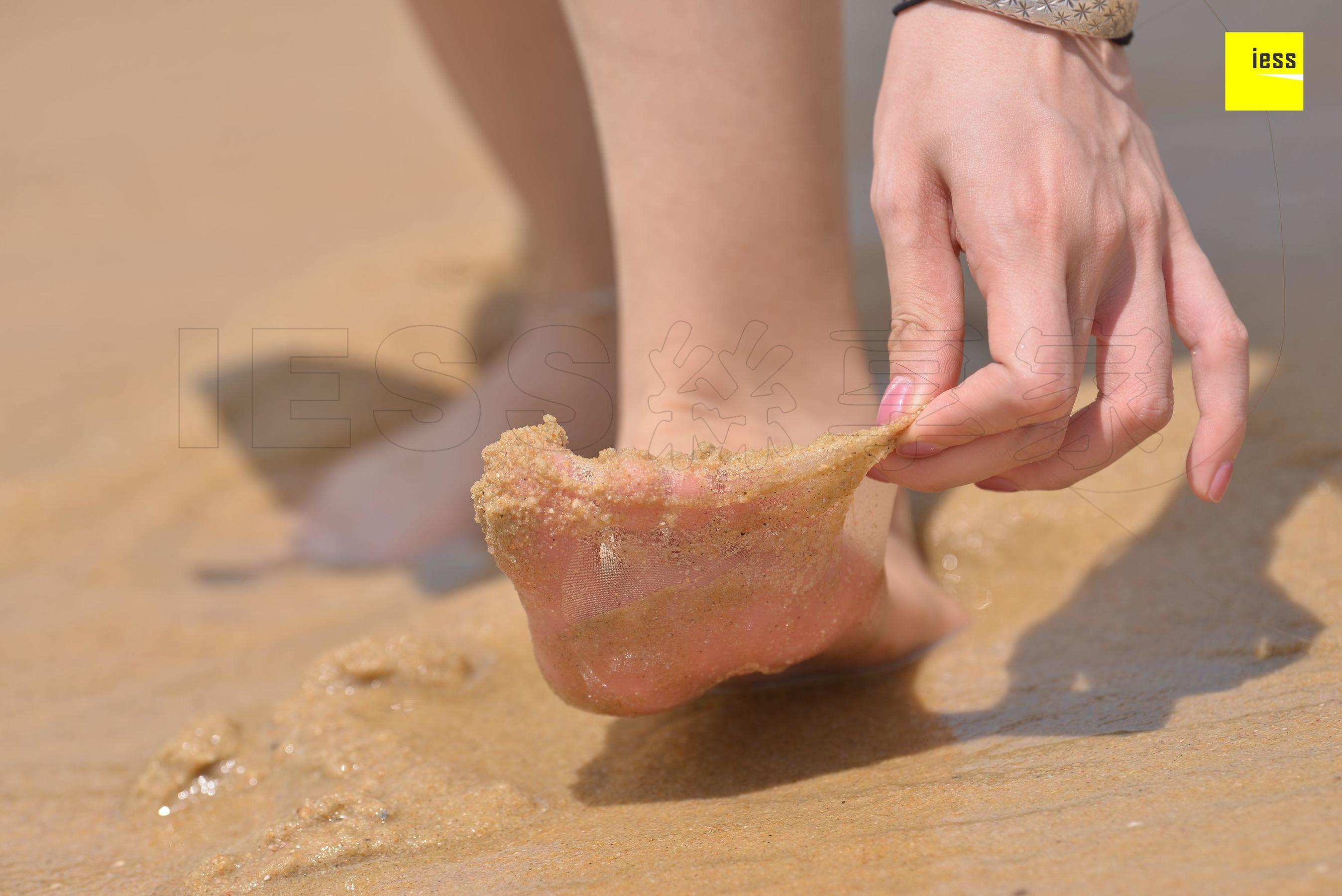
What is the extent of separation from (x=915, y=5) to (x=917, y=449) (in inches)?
16.1

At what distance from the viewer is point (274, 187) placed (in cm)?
328

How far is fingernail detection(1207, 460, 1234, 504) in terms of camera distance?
86 cm

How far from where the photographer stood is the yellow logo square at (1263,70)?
3.87 feet

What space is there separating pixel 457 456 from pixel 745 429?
79cm

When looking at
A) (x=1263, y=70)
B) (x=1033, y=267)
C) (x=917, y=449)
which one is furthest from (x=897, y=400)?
(x=1263, y=70)

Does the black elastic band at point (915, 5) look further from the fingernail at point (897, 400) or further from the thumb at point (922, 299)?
the fingernail at point (897, 400)

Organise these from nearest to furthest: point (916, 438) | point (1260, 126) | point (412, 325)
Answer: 1. point (916, 438)
2. point (1260, 126)
3. point (412, 325)

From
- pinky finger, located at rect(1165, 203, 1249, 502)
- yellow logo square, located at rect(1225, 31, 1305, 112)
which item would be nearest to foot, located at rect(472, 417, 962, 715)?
pinky finger, located at rect(1165, 203, 1249, 502)

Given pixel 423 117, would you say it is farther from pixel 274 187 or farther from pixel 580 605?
pixel 580 605

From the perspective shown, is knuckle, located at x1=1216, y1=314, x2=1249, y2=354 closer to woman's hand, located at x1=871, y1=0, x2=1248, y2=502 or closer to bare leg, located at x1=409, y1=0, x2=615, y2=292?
woman's hand, located at x1=871, y1=0, x2=1248, y2=502

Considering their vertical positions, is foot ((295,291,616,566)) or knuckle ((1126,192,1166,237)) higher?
knuckle ((1126,192,1166,237))

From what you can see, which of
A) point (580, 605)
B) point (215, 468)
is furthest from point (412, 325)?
point (580, 605)

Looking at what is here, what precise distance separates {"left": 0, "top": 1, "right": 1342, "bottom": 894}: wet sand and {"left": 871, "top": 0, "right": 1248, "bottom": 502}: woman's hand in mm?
245

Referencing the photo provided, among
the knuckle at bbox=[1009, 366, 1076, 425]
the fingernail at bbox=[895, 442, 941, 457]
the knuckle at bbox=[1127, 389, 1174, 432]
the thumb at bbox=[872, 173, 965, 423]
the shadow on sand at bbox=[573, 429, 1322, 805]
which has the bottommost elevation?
the shadow on sand at bbox=[573, 429, 1322, 805]
